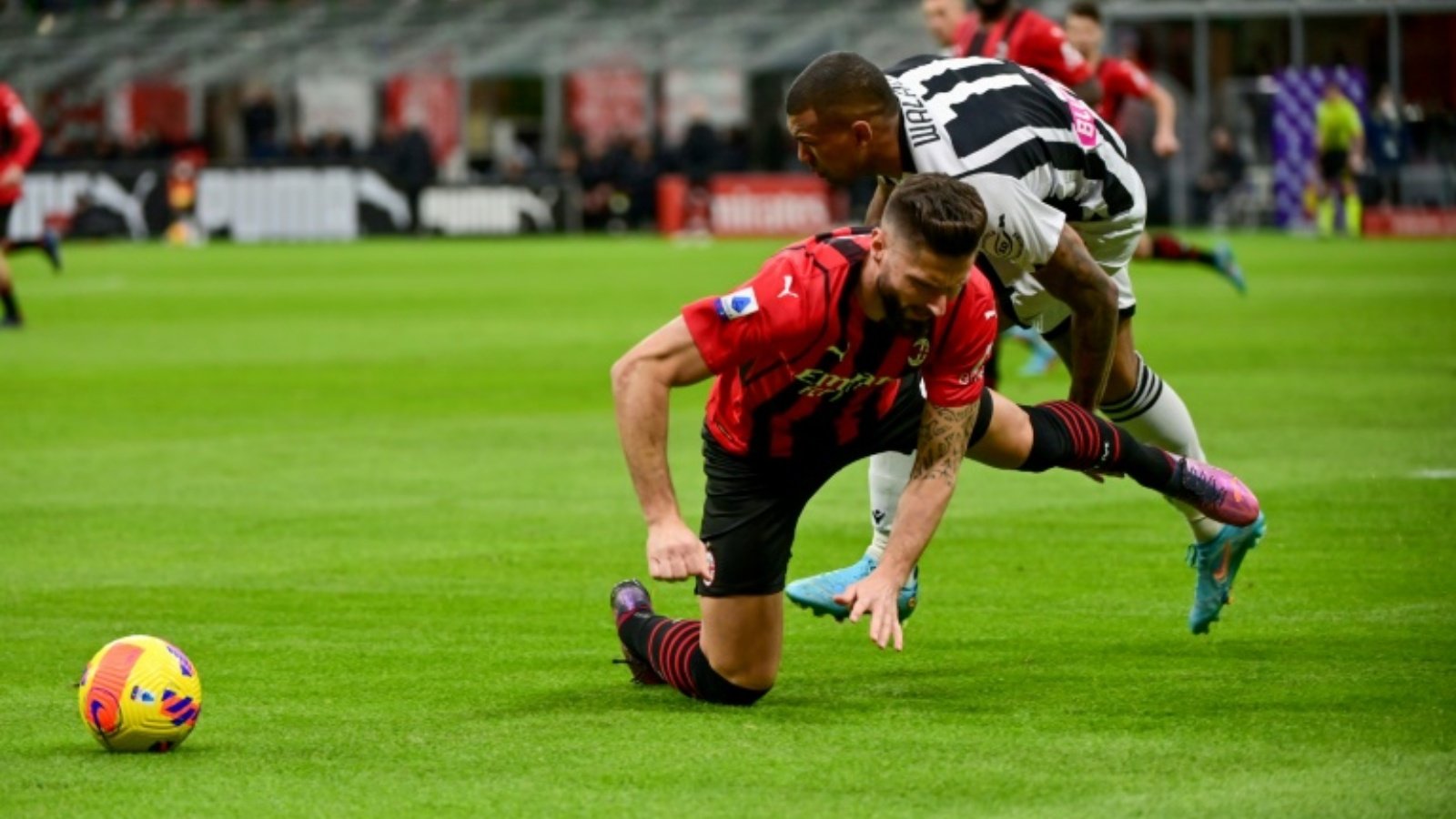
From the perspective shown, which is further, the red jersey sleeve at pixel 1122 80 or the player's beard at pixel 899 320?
the red jersey sleeve at pixel 1122 80

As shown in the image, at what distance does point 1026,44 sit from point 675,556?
7.52m

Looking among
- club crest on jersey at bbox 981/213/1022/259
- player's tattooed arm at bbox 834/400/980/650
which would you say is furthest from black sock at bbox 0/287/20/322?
player's tattooed arm at bbox 834/400/980/650

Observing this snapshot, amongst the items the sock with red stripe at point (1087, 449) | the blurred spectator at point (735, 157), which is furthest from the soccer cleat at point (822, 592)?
the blurred spectator at point (735, 157)

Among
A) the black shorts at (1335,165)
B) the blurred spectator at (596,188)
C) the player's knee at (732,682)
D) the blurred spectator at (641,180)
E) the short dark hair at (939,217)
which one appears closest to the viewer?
the short dark hair at (939,217)

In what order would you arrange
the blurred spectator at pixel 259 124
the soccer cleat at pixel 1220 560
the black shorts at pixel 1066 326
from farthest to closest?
the blurred spectator at pixel 259 124 → the black shorts at pixel 1066 326 → the soccer cleat at pixel 1220 560

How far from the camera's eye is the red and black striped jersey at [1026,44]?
13.1m

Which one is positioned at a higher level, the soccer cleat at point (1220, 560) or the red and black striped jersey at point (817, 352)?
the red and black striped jersey at point (817, 352)

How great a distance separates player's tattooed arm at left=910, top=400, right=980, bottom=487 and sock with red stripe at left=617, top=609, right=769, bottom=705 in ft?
2.55

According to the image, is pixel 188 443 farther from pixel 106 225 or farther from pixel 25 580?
pixel 106 225

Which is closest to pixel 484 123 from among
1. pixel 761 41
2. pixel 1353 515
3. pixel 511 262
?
pixel 761 41

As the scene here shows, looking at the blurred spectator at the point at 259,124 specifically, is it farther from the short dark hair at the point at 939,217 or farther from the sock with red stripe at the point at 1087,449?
the short dark hair at the point at 939,217

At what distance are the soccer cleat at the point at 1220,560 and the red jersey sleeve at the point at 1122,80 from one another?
1001 centimetres

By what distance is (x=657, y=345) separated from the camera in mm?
6469

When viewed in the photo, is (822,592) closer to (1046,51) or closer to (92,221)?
(1046,51)
